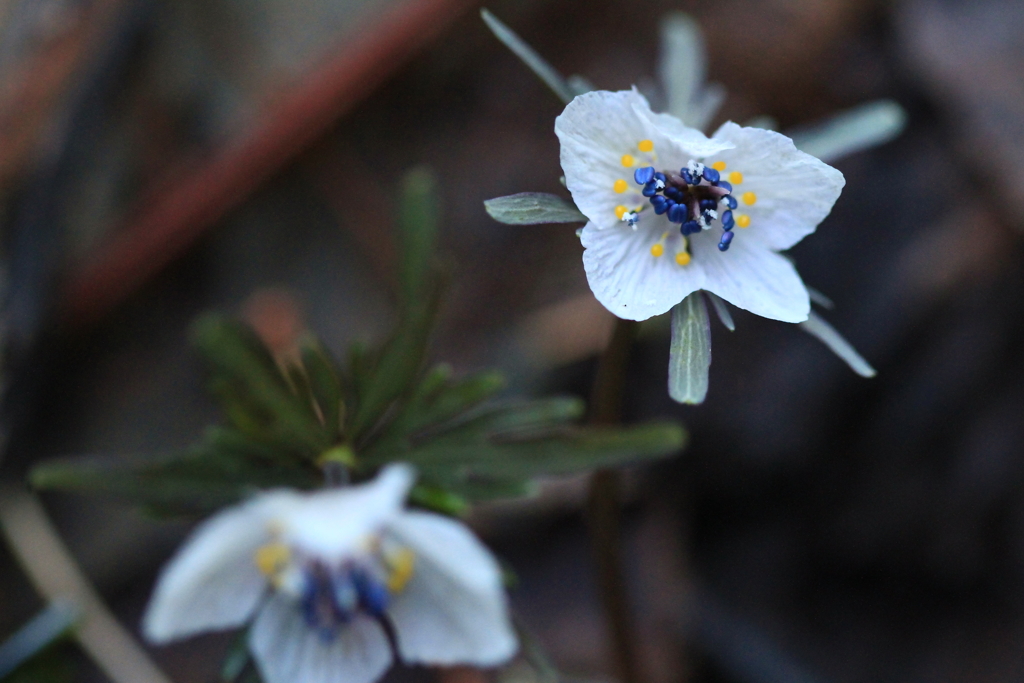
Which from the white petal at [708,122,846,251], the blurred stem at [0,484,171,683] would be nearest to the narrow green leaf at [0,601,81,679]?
the blurred stem at [0,484,171,683]

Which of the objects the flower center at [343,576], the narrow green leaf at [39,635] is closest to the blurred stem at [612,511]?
the flower center at [343,576]

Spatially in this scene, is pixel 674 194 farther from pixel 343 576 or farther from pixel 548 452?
pixel 343 576

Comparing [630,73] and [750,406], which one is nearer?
[750,406]

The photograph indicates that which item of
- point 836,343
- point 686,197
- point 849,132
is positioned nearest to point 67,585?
point 686,197

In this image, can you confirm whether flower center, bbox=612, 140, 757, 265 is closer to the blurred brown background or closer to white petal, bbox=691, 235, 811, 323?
white petal, bbox=691, 235, 811, 323

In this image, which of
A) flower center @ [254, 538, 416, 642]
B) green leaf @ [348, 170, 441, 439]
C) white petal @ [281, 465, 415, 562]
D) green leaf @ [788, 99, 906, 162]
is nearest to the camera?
white petal @ [281, 465, 415, 562]

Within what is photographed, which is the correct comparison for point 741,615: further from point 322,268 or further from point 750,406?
point 322,268

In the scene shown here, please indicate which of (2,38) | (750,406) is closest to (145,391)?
(2,38)
